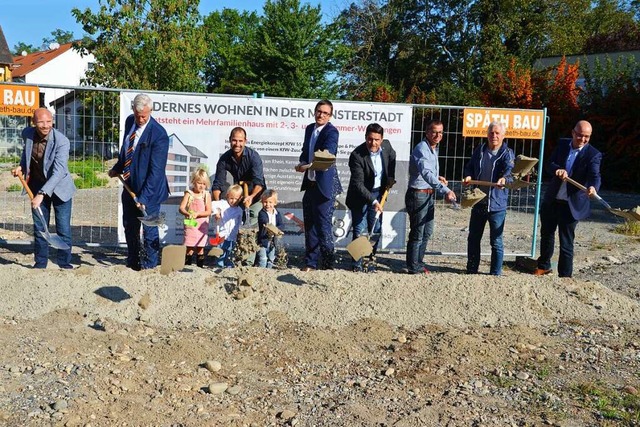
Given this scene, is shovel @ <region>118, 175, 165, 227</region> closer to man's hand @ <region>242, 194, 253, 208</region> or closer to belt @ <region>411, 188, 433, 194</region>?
man's hand @ <region>242, 194, 253, 208</region>

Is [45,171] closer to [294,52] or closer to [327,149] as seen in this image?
[327,149]

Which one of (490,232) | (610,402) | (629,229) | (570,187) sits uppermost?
(570,187)

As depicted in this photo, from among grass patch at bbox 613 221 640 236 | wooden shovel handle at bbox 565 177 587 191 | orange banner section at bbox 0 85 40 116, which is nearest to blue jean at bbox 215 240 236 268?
orange banner section at bbox 0 85 40 116

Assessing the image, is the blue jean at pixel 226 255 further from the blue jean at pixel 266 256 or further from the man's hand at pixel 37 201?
the man's hand at pixel 37 201

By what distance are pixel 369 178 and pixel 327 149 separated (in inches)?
31.8

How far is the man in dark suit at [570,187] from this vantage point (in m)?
7.45

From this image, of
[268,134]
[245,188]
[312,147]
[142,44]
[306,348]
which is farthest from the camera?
[142,44]

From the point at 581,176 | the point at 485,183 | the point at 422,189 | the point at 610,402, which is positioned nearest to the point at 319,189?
the point at 422,189

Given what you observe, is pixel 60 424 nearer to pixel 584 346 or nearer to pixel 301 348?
pixel 301 348

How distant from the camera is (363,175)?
742 cm

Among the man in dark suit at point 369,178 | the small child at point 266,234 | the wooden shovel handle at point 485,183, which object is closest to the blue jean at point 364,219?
the man in dark suit at point 369,178

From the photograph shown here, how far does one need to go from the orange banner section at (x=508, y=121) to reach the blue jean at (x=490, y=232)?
4.40 feet

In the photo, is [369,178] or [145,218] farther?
[369,178]

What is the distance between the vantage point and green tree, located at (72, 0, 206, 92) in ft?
70.3
